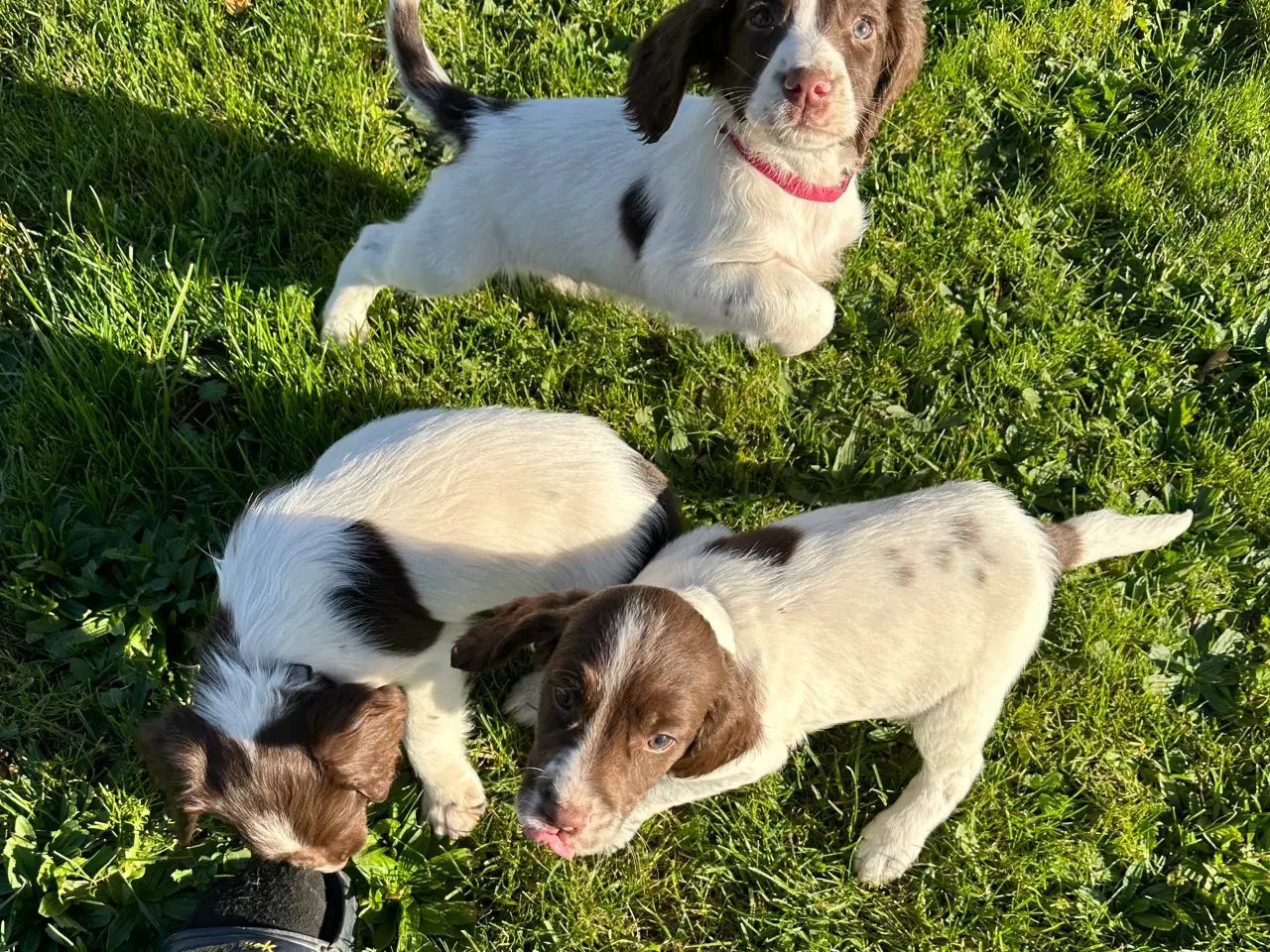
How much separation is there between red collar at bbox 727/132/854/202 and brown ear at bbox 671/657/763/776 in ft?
5.58

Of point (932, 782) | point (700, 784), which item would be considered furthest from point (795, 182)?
point (932, 782)

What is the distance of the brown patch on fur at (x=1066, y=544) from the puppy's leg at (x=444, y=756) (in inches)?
84.3

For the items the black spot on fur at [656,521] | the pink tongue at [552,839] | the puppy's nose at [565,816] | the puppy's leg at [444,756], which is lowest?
the puppy's leg at [444,756]

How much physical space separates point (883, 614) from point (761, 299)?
1.19 metres

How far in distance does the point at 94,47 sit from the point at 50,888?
3.70 metres

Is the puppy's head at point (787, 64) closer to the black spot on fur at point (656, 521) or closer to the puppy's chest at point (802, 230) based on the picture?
the puppy's chest at point (802, 230)

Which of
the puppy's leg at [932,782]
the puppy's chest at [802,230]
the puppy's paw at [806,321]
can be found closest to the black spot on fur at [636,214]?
the puppy's chest at [802,230]

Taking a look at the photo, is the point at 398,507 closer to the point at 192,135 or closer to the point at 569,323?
the point at 569,323

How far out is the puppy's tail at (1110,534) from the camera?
3.07 meters

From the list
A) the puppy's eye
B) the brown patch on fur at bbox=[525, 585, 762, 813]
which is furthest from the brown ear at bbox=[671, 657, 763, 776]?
the puppy's eye

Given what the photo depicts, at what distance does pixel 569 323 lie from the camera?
403 cm

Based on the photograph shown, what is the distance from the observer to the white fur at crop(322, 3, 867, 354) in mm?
3135

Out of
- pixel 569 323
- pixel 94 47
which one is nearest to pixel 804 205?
pixel 569 323

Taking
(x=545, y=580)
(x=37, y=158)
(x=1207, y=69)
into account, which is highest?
(x=1207, y=69)
